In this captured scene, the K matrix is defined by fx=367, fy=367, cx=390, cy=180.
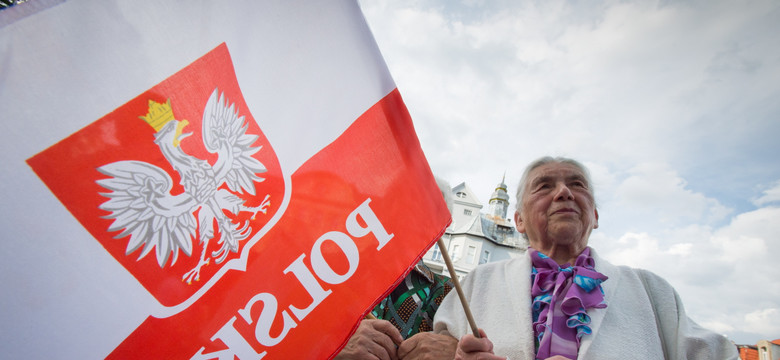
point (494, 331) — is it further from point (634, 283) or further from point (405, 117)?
point (405, 117)

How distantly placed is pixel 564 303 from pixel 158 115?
1792mm

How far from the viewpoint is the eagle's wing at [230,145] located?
1175mm

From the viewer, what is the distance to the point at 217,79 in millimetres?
1182

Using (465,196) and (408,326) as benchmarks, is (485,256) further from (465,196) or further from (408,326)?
(408,326)

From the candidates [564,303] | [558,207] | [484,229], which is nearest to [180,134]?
[564,303]

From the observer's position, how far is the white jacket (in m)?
1.52

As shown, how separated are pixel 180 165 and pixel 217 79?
30 cm

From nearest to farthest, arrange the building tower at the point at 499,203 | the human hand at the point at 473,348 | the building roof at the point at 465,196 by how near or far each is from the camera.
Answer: the human hand at the point at 473,348, the building roof at the point at 465,196, the building tower at the point at 499,203

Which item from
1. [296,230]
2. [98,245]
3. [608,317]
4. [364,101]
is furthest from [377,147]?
[608,317]

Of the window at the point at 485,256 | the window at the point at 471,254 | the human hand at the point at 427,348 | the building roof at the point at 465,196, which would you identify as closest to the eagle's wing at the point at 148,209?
the human hand at the point at 427,348

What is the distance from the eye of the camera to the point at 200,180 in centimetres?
115

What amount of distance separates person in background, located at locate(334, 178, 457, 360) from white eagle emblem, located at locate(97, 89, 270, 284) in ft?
2.32

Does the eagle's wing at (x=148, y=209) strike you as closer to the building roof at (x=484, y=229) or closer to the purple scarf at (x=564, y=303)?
the purple scarf at (x=564, y=303)

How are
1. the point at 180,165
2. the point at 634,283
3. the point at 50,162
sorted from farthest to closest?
the point at 634,283
the point at 180,165
the point at 50,162
